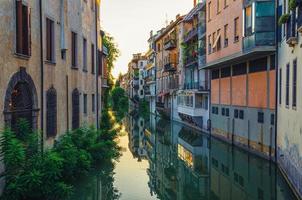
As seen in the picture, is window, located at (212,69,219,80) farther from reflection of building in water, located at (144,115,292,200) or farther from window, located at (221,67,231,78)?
→ reflection of building in water, located at (144,115,292,200)

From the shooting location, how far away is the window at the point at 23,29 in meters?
12.3

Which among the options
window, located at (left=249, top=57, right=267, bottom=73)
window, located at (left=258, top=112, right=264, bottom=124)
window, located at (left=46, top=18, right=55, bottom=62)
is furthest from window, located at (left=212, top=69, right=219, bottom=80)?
window, located at (left=46, top=18, right=55, bottom=62)

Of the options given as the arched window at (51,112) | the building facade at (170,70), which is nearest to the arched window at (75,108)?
the arched window at (51,112)

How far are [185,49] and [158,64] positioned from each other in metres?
26.0

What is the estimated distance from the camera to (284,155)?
17.2 m

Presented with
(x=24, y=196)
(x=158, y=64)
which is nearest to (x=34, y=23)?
(x=24, y=196)

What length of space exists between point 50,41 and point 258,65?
39.8ft

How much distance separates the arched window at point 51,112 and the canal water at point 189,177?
7.78ft

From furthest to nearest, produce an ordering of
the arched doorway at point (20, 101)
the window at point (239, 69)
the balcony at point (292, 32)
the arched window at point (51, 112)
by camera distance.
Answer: the window at point (239, 69), the arched window at point (51, 112), the balcony at point (292, 32), the arched doorway at point (20, 101)

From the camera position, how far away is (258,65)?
2323 cm

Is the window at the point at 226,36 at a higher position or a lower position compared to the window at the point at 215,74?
higher

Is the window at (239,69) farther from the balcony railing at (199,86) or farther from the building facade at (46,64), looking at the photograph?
the building facade at (46,64)

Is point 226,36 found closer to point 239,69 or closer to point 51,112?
point 239,69

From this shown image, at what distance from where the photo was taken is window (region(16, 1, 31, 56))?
12.3 metres
